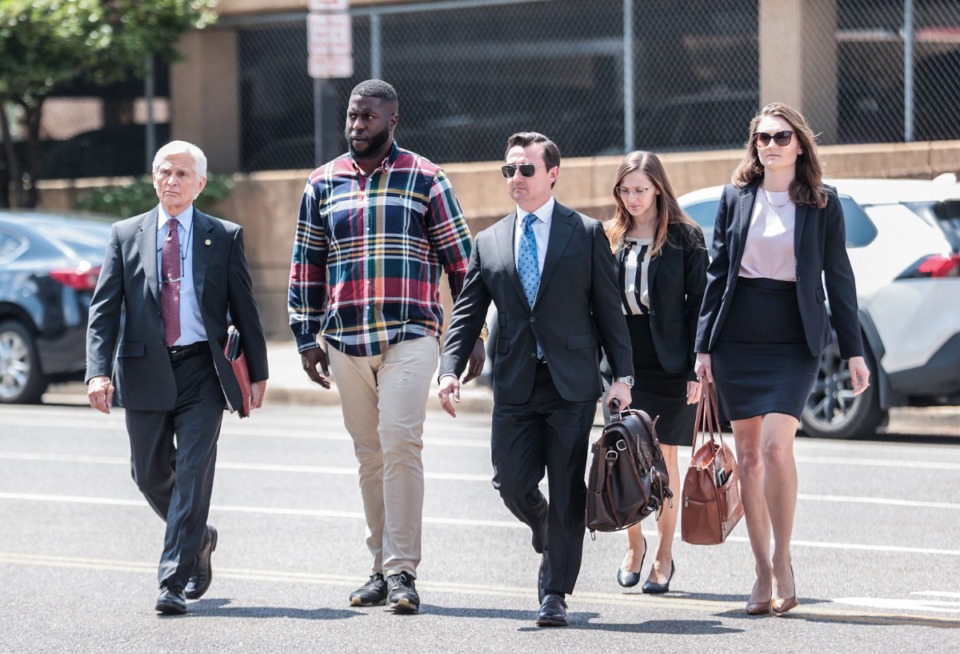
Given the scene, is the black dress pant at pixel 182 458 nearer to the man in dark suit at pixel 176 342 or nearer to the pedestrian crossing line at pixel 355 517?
the man in dark suit at pixel 176 342

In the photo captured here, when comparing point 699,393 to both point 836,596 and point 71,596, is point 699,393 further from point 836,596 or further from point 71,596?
point 71,596

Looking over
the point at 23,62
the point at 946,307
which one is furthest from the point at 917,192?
the point at 23,62

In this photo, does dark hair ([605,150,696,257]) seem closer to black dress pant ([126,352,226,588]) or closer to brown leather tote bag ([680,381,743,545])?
brown leather tote bag ([680,381,743,545])

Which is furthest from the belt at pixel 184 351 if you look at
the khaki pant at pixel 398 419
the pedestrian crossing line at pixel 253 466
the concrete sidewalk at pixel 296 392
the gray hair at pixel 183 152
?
the concrete sidewalk at pixel 296 392

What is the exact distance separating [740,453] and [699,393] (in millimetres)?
375

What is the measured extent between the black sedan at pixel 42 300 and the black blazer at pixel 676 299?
25.7ft

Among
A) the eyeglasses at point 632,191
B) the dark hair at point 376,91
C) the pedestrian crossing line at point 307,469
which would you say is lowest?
the pedestrian crossing line at point 307,469

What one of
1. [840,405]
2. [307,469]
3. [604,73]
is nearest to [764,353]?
[307,469]

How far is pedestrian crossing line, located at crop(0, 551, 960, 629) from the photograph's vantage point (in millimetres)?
6172

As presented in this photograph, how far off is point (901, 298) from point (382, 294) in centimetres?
581

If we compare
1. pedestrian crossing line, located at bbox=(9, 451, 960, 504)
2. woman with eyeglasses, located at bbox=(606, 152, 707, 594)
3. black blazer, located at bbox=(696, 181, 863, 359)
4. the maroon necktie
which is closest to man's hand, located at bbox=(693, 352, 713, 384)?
black blazer, located at bbox=(696, 181, 863, 359)

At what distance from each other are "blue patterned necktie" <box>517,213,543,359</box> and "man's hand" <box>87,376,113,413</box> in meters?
1.68

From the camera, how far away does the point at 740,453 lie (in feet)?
21.1

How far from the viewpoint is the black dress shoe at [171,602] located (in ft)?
20.7
